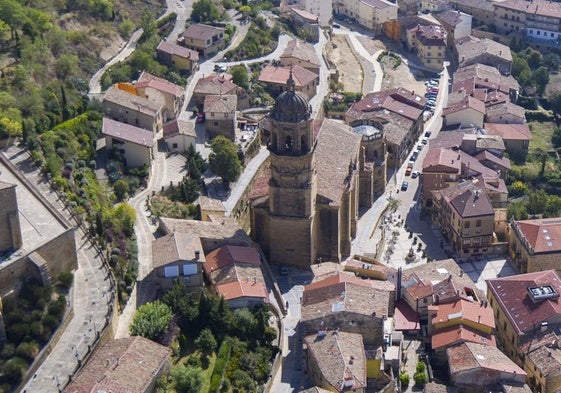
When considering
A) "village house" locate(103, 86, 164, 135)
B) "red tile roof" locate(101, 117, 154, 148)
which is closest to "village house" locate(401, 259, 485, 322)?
"red tile roof" locate(101, 117, 154, 148)

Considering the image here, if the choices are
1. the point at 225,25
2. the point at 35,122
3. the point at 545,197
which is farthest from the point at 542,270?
the point at 225,25

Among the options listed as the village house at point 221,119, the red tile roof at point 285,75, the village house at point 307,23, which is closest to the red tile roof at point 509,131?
the red tile roof at point 285,75

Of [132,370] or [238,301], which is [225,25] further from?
[132,370]

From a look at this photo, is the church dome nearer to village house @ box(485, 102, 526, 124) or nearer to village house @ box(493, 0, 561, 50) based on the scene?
village house @ box(485, 102, 526, 124)

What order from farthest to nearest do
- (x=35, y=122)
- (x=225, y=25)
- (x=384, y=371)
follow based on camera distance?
(x=225, y=25), (x=35, y=122), (x=384, y=371)

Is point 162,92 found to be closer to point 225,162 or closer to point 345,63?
point 225,162

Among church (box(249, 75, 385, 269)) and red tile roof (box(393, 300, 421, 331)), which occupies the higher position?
church (box(249, 75, 385, 269))

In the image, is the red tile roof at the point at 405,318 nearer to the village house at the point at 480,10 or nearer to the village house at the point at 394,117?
the village house at the point at 394,117
